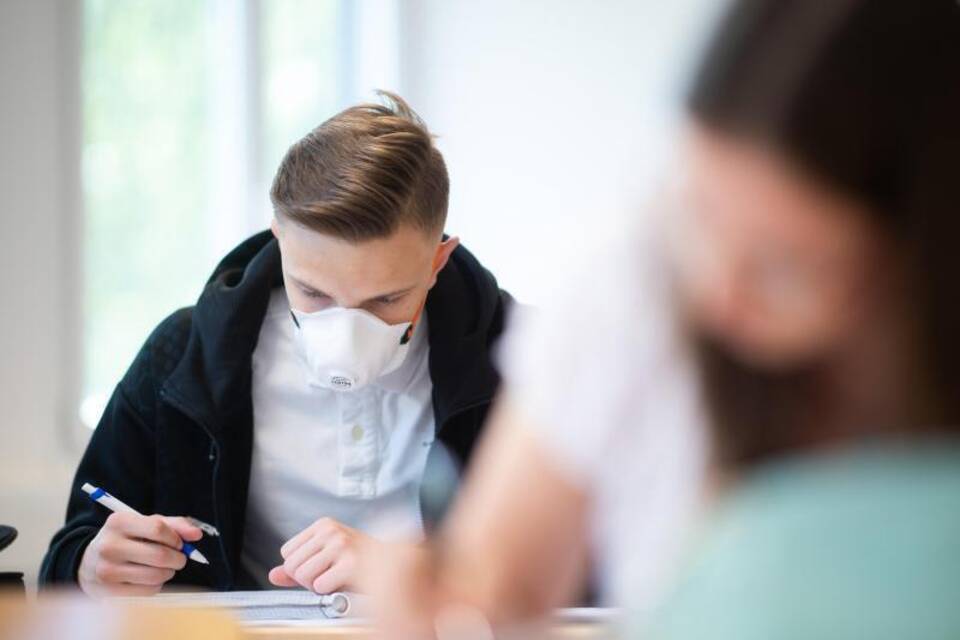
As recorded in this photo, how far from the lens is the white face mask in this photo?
1.43 meters

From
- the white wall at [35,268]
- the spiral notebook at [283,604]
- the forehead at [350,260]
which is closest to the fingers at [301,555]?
the spiral notebook at [283,604]

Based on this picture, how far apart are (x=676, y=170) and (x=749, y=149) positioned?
3 cm

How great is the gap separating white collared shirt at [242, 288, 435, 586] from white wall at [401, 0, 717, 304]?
1.32 m

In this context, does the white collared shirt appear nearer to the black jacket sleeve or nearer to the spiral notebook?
the black jacket sleeve

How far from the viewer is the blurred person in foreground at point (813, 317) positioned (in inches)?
13.9

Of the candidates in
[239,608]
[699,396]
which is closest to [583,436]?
[699,396]

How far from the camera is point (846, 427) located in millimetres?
409

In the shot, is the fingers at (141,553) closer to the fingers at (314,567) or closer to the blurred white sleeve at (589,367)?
the fingers at (314,567)

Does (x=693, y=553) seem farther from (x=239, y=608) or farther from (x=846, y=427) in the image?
(x=239, y=608)

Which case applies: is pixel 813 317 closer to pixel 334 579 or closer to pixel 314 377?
pixel 334 579

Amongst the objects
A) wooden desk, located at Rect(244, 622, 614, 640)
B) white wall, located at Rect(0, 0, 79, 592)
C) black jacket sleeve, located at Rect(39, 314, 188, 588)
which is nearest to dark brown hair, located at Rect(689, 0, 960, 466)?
wooden desk, located at Rect(244, 622, 614, 640)

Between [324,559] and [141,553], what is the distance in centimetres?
25

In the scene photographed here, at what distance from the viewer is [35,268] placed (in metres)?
2.61

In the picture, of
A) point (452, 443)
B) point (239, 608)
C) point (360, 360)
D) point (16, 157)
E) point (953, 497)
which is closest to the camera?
point (953, 497)
